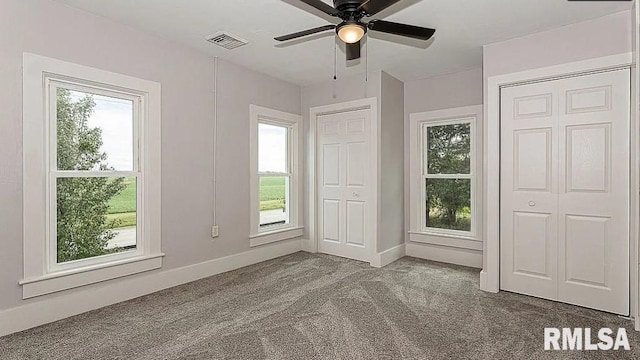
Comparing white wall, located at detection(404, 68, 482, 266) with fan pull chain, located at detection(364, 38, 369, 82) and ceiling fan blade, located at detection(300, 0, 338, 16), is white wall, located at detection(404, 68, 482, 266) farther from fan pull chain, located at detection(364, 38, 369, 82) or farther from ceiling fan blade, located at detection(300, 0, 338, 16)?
ceiling fan blade, located at detection(300, 0, 338, 16)

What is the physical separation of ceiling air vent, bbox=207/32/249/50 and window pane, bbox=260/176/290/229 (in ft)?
5.62

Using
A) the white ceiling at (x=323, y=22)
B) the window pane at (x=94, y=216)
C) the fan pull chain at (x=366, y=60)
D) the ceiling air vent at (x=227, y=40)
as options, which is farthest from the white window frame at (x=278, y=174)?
the window pane at (x=94, y=216)

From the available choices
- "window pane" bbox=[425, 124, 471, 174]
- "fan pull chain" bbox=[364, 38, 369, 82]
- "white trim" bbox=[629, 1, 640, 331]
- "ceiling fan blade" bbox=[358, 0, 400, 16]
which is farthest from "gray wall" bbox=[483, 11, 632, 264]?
"ceiling fan blade" bbox=[358, 0, 400, 16]

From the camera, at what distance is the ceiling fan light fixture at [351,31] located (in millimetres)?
2253

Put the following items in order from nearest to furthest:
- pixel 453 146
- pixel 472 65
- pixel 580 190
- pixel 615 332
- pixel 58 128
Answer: pixel 615 332, pixel 58 128, pixel 580 190, pixel 472 65, pixel 453 146

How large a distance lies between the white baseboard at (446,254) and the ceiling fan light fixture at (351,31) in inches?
126

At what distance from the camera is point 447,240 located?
4492mm

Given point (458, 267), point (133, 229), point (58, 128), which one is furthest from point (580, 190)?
point (58, 128)

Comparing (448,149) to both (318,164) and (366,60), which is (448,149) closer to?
(366,60)

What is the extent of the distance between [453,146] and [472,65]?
104 cm

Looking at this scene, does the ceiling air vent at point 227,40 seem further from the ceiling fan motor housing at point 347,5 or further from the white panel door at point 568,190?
the white panel door at point 568,190

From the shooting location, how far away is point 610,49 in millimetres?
2865

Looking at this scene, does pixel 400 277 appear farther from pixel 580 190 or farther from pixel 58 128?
pixel 58 128

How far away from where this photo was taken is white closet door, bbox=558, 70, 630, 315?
9.34 feet
